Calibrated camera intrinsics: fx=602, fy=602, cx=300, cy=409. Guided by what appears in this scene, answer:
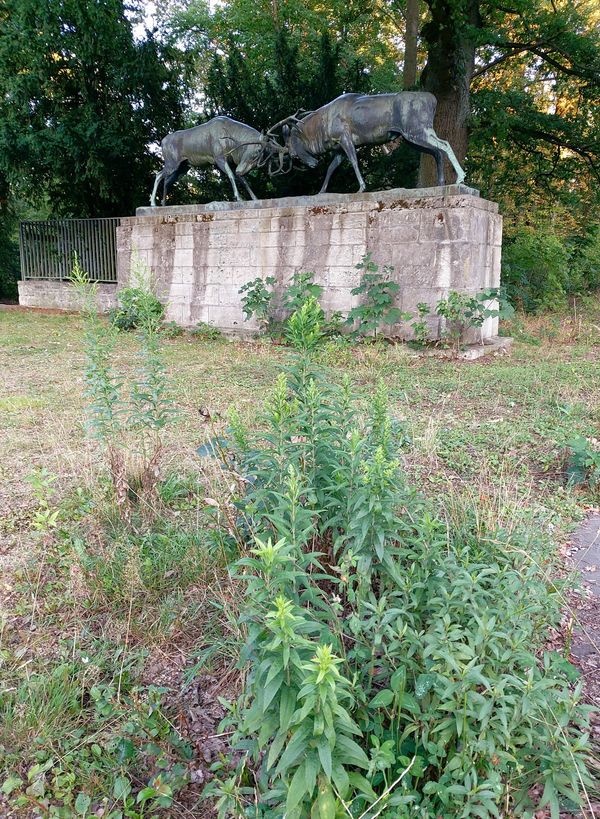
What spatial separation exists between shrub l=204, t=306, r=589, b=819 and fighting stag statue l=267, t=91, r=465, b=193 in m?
7.36

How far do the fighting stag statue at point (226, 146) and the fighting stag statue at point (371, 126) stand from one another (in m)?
0.67

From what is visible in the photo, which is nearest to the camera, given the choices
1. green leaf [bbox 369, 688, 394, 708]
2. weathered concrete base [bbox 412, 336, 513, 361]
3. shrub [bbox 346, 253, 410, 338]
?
green leaf [bbox 369, 688, 394, 708]

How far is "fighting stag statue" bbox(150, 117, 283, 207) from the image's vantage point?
394 inches

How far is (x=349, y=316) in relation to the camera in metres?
8.78

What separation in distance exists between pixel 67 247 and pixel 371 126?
372 inches

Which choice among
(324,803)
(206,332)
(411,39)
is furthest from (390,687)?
(411,39)

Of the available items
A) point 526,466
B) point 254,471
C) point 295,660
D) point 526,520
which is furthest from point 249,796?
point 526,466

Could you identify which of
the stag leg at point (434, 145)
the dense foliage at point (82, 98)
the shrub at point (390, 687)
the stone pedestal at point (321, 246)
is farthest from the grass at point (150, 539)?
the dense foliage at point (82, 98)

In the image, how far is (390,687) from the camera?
5.96 feet

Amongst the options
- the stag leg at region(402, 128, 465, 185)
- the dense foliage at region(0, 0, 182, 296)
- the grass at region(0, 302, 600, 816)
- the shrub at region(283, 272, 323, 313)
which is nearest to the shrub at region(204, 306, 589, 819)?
the grass at region(0, 302, 600, 816)

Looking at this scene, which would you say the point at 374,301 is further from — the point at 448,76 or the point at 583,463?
the point at 448,76

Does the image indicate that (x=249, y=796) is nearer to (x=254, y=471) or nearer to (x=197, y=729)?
(x=197, y=729)

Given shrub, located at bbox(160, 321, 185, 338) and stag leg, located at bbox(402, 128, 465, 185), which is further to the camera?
shrub, located at bbox(160, 321, 185, 338)

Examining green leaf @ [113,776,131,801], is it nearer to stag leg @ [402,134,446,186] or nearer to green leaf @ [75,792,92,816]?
green leaf @ [75,792,92,816]
